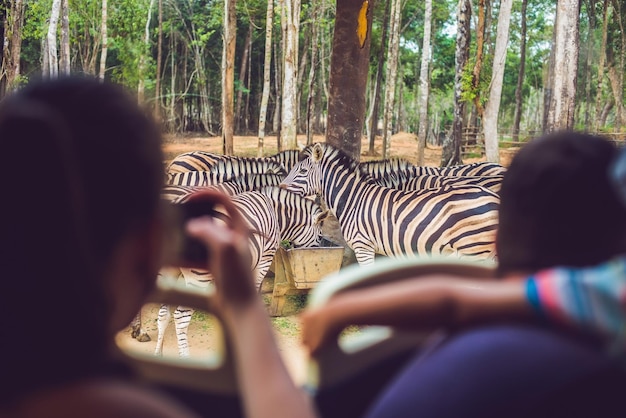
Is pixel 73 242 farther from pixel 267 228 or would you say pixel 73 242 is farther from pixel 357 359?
pixel 267 228

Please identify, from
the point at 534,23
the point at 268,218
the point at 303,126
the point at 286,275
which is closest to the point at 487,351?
the point at 268,218

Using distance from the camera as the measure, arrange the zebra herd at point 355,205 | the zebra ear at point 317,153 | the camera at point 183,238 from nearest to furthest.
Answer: the camera at point 183,238, the zebra herd at point 355,205, the zebra ear at point 317,153

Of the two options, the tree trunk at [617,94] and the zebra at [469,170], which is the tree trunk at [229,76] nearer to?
the zebra at [469,170]

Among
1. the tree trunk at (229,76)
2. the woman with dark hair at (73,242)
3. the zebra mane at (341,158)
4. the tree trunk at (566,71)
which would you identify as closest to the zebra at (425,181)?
the zebra mane at (341,158)

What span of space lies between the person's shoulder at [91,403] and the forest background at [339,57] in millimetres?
550

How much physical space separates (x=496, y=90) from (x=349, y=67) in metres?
5.39

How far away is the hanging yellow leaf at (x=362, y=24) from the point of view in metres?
10.3

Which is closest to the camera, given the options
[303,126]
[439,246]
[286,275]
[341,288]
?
[341,288]

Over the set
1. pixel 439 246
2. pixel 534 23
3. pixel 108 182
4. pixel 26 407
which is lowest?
pixel 439 246

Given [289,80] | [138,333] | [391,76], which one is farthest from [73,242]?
[391,76]

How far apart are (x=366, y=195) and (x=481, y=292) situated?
23.3ft

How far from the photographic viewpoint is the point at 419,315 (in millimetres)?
1085

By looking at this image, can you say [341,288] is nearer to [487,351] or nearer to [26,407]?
[487,351]

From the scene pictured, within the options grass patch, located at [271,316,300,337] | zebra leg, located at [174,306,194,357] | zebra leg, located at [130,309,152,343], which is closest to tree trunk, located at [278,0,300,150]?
grass patch, located at [271,316,300,337]
